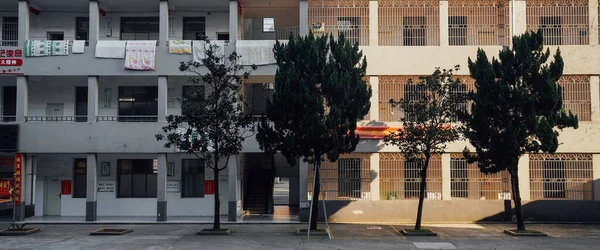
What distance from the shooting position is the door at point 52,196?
26.9m

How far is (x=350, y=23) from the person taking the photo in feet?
84.0

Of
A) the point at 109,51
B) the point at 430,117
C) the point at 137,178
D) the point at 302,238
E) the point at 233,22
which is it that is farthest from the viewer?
the point at 137,178

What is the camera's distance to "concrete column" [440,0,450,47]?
25.1 m

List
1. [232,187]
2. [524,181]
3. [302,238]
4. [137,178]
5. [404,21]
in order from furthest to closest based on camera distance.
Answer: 1. [137,178]
2. [404,21]
3. [524,181]
4. [232,187]
5. [302,238]

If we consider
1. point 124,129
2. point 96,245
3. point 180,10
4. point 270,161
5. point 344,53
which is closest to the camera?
point 96,245

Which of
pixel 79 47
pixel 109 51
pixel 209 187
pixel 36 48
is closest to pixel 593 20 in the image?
pixel 209 187

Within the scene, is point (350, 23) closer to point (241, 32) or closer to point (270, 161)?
point (241, 32)

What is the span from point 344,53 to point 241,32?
313 inches

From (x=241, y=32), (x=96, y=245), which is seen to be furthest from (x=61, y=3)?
(x=96, y=245)

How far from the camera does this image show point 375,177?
81.1 feet

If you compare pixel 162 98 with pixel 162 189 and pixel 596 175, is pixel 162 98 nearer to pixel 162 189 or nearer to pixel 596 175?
pixel 162 189

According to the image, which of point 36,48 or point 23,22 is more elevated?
point 23,22

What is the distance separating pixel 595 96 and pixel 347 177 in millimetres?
11836

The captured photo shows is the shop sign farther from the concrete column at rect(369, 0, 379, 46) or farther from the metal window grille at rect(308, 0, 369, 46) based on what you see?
the concrete column at rect(369, 0, 379, 46)
